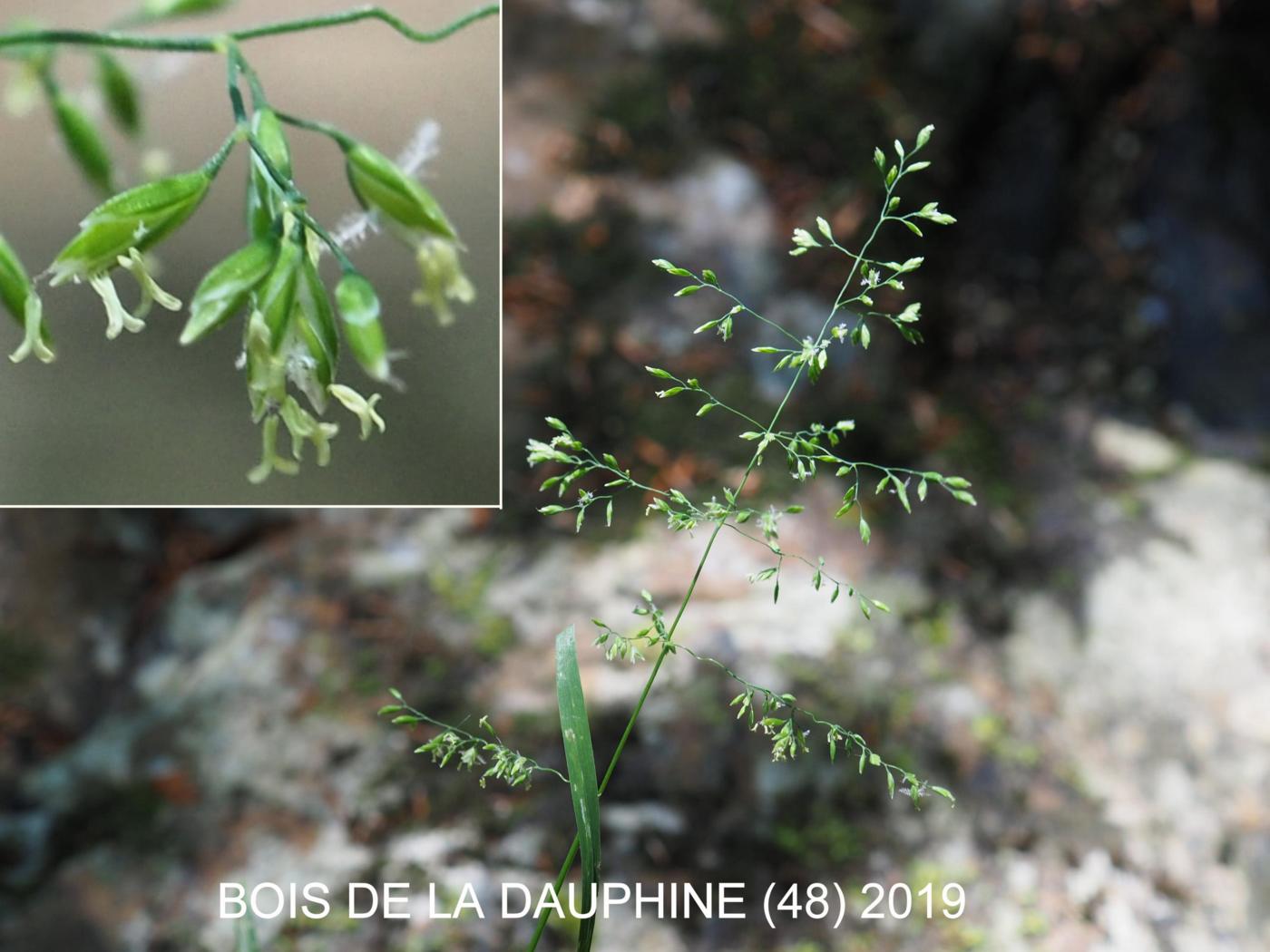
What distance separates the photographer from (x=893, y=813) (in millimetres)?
941

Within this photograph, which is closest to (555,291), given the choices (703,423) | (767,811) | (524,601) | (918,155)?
(703,423)

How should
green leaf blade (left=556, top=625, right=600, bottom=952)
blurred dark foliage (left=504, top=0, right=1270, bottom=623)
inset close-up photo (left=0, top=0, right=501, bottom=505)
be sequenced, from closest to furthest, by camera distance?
1. green leaf blade (left=556, top=625, right=600, bottom=952)
2. inset close-up photo (left=0, top=0, right=501, bottom=505)
3. blurred dark foliage (left=504, top=0, right=1270, bottom=623)

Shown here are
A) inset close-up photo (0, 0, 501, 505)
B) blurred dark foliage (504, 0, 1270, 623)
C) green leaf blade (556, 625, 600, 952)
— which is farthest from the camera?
blurred dark foliage (504, 0, 1270, 623)

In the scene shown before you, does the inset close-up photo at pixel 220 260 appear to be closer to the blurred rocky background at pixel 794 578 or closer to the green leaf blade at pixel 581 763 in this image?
the blurred rocky background at pixel 794 578

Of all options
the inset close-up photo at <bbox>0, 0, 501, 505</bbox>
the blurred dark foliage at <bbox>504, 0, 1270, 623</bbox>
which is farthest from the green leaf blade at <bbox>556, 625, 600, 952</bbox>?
the blurred dark foliage at <bbox>504, 0, 1270, 623</bbox>

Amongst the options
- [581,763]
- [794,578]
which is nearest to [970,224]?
[794,578]

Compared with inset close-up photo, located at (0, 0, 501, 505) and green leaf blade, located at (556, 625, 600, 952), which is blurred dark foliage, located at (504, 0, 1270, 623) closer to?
inset close-up photo, located at (0, 0, 501, 505)

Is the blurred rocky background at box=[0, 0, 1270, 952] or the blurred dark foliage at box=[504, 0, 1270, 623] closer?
the blurred rocky background at box=[0, 0, 1270, 952]

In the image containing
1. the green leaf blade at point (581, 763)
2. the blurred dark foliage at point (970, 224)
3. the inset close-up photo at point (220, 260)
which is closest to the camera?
the green leaf blade at point (581, 763)

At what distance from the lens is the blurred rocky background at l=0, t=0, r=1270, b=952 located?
918mm

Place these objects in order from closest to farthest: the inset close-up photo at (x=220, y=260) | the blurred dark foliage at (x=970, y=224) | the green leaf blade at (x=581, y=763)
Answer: the green leaf blade at (x=581, y=763), the inset close-up photo at (x=220, y=260), the blurred dark foliage at (x=970, y=224)

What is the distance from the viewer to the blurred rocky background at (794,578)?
92cm

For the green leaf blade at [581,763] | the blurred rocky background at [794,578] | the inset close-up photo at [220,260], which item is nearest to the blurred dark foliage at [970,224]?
the blurred rocky background at [794,578]

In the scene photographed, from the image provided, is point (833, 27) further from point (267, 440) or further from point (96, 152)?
point (267, 440)
